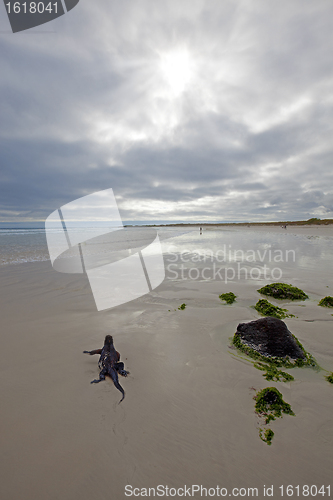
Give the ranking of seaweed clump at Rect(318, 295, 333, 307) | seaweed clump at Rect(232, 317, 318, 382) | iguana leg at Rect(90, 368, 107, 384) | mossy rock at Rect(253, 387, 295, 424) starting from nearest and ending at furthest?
mossy rock at Rect(253, 387, 295, 424), iguana leg at Rect(90, 368, 107, 384), seaweed clump at Rect(232, 317, 318, 382), seaweed clump at Rect(318, 295, 333, 307)

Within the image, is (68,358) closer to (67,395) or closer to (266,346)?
(67,395)

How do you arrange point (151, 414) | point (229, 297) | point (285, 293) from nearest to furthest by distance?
1. point (151, 414)
2. point (229, 297)
3. point (285, 293)

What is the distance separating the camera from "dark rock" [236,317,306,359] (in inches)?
153

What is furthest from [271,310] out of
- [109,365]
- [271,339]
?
[109,365]

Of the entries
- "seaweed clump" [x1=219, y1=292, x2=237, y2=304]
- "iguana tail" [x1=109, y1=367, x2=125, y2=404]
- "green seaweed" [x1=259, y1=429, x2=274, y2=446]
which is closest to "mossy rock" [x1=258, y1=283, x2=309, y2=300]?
"seaweed clump" [x1=219, y1=292, x2=237, y2=304]

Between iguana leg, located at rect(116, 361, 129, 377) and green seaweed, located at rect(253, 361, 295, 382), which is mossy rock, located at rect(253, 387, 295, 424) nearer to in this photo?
green seaweed, located at rect(253, 361, 295, 382)

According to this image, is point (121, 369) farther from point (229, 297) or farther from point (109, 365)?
point (229, 297)

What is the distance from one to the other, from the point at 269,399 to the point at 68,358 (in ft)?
11.4

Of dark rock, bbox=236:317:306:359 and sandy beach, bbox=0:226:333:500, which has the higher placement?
dark rock, bbox=236:317:306:359

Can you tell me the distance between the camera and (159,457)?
2324 millimetres

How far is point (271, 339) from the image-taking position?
159 inches

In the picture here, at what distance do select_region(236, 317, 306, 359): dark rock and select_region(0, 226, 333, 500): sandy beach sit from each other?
0.35 m

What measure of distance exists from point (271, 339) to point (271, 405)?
1.36m

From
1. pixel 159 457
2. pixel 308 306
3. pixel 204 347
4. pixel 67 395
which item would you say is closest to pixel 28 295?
pixel 67 395
